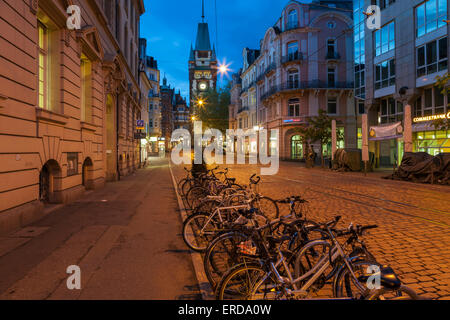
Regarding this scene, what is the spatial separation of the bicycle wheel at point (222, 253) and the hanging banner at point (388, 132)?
19.1 m

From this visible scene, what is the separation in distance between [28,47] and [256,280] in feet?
25.5

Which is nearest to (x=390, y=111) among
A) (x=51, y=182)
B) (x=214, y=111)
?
(x=51, y=182)

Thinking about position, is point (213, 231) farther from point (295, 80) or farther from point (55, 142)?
point (295, 80)

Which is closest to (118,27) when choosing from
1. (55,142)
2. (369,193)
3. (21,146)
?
(55,142)

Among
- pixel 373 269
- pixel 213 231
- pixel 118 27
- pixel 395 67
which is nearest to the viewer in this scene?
pixel 373 269

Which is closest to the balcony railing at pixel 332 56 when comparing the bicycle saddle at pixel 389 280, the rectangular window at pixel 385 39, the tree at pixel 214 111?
the rectangular window at pixel 385 39

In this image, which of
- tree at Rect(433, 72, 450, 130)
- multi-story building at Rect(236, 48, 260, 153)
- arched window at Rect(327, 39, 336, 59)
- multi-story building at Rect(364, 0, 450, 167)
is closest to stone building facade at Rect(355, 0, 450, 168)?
multi-story building at Rect(364, 0, 450, 167)

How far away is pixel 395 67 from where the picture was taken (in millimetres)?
26125

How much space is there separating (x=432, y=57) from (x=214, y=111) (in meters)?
34.8

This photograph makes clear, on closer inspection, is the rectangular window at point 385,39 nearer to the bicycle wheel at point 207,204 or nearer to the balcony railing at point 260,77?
the balcony railing at point 260,77

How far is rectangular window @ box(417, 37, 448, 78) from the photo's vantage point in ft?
71.1

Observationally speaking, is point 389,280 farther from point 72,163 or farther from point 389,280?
point 72,163

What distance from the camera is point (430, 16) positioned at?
893 inches
